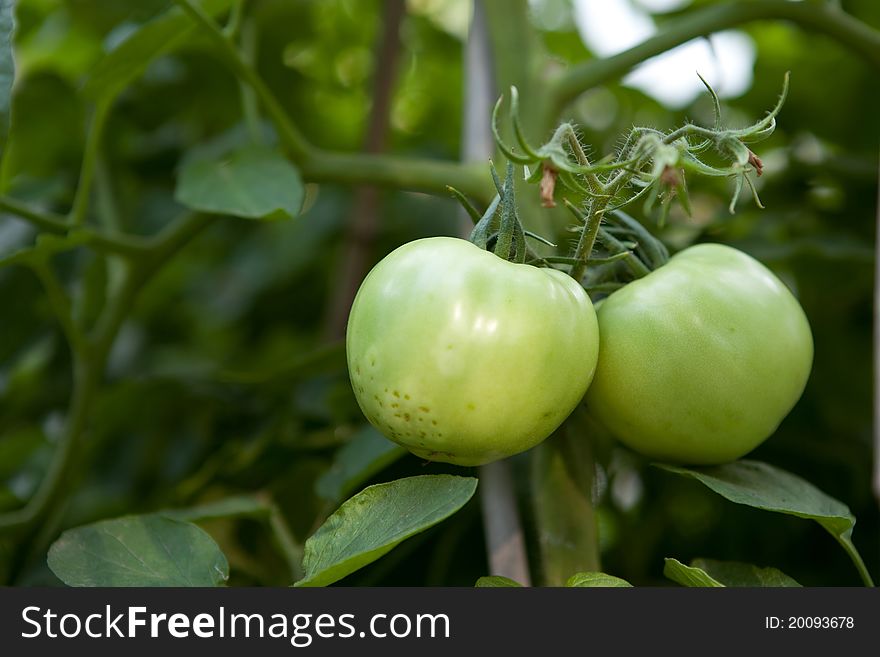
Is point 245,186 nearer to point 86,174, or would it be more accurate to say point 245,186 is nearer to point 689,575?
point 86,174

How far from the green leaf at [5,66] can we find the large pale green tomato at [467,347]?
235 millimetres

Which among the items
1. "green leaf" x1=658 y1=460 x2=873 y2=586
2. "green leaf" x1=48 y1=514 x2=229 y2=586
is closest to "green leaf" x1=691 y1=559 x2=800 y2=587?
"green leaf" x1=658 y1=460 x2=873 y2=586

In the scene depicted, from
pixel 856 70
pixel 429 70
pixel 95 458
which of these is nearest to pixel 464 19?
pixel 429 70

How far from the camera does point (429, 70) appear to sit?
3.99 feet

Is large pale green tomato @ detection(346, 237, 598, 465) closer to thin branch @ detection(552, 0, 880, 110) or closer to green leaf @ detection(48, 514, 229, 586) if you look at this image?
green leaf @ detection(48, 514, 229, 586)

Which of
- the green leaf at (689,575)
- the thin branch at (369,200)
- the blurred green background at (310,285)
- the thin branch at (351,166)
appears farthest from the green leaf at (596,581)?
the thin branch at (369,200)

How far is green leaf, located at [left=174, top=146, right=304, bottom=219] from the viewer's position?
541mm

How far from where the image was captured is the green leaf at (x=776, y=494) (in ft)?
1.40

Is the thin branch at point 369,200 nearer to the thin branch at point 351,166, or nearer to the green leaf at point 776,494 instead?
the thin branch at point 351,166

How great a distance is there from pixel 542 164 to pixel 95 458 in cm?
73

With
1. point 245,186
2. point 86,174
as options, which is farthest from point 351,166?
point 86,174

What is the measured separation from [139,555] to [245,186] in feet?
0.80

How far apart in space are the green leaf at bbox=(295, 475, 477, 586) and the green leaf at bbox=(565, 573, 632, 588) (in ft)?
0.24

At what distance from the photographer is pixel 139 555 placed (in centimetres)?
44
